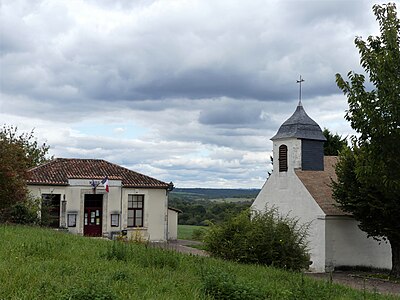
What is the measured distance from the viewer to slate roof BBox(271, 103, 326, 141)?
30125 mm

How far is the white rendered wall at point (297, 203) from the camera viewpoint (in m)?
26.9

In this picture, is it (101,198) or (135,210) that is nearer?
(101,198)

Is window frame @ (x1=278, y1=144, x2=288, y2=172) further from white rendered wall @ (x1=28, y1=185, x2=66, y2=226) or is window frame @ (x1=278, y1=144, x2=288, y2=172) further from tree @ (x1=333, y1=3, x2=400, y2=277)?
tree @ (x1=333, y1=3, x2=400, y2=277)

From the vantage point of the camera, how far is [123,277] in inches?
400

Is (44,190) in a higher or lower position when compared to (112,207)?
higher

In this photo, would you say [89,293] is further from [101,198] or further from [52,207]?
[101,198]

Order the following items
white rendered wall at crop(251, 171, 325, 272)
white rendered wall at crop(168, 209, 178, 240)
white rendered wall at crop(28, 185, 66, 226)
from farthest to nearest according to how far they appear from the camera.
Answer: white rendered wall at crop(168, 209, 178, 240)
white rendered wall at crop(28, 185, 66, 226)
white rendered wall at crop(251, 171, 325, 272)

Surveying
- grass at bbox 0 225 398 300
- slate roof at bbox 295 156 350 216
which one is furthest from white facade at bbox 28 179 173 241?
grass at bbox 0 225 398 300

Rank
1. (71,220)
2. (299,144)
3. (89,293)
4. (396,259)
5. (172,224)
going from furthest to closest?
(172,224) < (71,220) < (299,144) < (396,259) < (89,293)

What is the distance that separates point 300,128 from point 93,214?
1397cm

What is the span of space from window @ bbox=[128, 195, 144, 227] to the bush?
16.5 metres

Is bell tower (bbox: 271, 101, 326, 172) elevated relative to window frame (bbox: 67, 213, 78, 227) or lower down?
elevated

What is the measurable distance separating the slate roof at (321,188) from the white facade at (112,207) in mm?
10086

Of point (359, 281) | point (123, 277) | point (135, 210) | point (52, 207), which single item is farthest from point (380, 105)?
point (135, 210)
